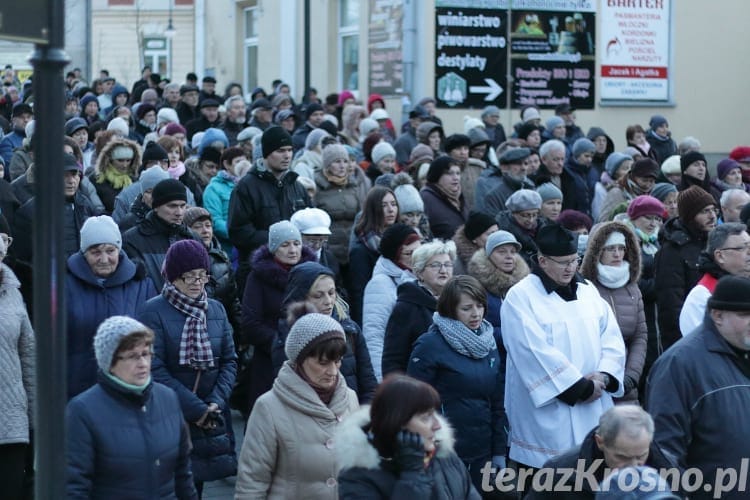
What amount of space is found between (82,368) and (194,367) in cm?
67

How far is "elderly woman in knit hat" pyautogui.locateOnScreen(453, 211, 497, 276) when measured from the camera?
9484 mm

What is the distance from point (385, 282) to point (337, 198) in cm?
312

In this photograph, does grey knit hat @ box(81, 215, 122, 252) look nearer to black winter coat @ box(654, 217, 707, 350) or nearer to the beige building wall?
black winter coat @ box(654, 217, 707, 350)

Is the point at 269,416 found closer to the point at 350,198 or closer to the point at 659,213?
the point at 659,213

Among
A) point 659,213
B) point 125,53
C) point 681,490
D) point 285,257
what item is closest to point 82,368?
point 285,257

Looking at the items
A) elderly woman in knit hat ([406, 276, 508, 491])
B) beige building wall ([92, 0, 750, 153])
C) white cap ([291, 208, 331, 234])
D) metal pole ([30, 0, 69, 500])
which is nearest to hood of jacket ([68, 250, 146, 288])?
elderly woman in knit hat ([406, 276, 508, 491])

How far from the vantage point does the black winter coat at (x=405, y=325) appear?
773 centimetres

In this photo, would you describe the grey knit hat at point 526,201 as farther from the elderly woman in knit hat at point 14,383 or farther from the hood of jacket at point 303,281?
the elderly woman in knit hat at point 14,383

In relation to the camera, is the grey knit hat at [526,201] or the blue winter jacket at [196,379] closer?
the blue winter jacket at [196,379]

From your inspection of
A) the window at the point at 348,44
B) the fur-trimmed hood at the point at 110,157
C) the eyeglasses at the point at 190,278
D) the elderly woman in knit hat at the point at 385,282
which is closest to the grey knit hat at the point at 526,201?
the elderly woman in knit hat at the point at 385,282

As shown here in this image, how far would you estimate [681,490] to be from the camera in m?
5.75

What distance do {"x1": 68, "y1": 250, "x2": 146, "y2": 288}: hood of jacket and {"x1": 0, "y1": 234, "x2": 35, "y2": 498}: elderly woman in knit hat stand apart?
1.10ft

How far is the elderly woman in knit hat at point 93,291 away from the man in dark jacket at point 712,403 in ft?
10.1

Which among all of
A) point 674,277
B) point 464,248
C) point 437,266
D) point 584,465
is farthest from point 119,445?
point 674,277
